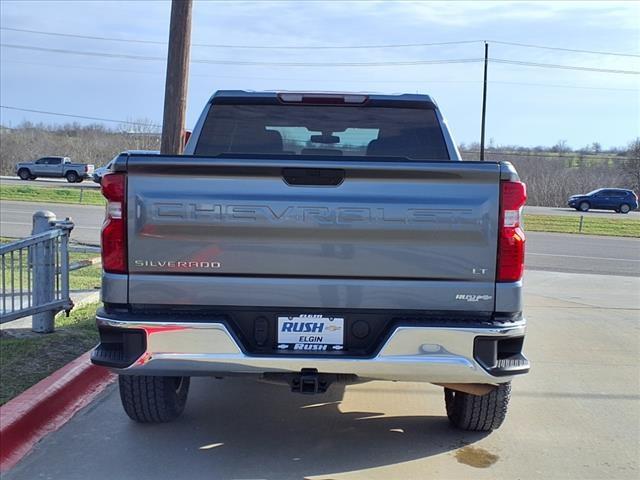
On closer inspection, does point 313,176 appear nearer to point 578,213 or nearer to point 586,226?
point 586,226

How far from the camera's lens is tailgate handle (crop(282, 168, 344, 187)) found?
3701 mm

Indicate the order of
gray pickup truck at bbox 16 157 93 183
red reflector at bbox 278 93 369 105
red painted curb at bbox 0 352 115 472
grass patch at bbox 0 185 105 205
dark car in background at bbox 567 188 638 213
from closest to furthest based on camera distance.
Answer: red painted curb at bbox 0 352 115 472 → red reflector at bbox 278 93 369 105 → grass patch at bbox 0 185 105 205 → dark car in background at bbox 567 188 638 213 → gray pickup truck at bbox 16 157 93 183

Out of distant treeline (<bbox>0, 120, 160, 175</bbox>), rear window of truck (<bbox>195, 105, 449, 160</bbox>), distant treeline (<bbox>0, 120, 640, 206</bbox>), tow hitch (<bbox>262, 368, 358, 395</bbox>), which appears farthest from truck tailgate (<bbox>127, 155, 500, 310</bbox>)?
distant treeline (<bbox>0, 120, 160, 175</bbox>)

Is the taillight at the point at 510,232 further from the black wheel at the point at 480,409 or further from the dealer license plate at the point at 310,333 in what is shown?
the black wheel at the point at 480,409

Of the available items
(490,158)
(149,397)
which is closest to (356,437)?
(149,397)

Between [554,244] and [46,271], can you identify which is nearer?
[46,271]

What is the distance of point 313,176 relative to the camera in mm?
3721

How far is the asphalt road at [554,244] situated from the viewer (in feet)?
51.6

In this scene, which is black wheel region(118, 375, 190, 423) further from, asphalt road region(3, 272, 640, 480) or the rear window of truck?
the rear window of truck

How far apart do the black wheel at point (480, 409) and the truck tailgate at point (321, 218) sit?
3.45 ft

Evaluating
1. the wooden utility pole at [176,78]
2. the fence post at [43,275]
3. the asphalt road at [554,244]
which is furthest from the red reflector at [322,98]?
the asphalt road at [554,244]

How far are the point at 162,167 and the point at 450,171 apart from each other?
4.86ft

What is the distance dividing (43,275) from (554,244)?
16.8m

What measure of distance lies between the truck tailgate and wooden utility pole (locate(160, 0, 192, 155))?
677cm
